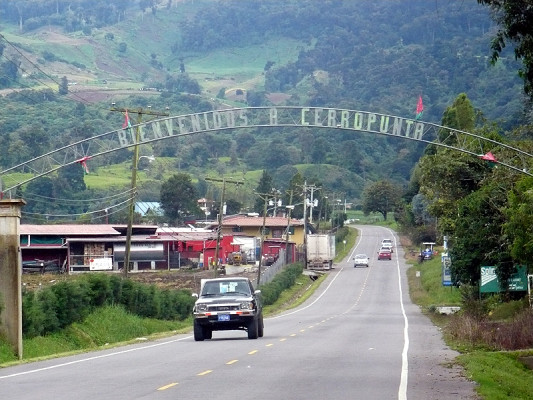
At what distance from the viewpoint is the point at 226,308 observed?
31.0 m

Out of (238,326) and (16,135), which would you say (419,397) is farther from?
(16,135)

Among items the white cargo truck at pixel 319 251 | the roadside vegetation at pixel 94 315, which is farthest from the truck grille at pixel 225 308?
the white cargo truck at pixel 319 251

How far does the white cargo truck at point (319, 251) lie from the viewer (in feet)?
332

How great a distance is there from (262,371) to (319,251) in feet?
269

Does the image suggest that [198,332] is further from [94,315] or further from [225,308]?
[94,315]

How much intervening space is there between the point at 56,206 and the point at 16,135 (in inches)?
1313

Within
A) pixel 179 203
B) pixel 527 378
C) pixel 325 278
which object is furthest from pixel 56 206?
pixel 527 378

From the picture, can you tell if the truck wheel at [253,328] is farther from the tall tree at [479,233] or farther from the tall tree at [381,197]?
the tall tree at [381,197]

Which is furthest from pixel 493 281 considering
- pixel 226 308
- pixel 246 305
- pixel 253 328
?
pixel 226 308

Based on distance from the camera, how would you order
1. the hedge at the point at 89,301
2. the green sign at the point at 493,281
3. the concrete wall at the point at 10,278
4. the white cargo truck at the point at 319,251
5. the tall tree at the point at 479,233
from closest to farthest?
the concrete wall at the point at 10,278 → the hedge at the point at 89,301 → the green sign at the point at 493,281 → the tall tree at the point at 479,233 → the white cargo truck at the point at 319,251

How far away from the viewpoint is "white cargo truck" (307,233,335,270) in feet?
332

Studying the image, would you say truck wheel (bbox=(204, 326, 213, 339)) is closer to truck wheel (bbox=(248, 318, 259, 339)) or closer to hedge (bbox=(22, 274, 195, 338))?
truck wheel (bbox=(248, 318, 259, 339))

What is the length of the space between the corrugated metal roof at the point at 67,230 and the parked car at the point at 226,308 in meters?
52.0

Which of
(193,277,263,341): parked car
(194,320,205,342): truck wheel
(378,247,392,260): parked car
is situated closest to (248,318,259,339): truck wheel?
(193,277,263,341): parked car
